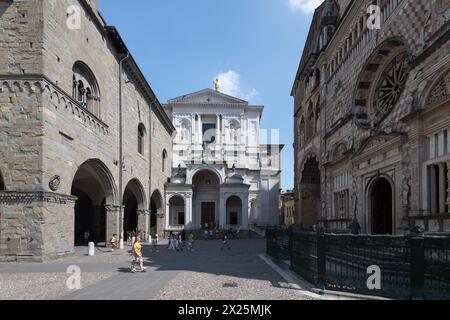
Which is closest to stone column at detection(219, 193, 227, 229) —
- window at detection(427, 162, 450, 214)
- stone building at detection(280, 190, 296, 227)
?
stone building at detection(280, 190, 296, 227)

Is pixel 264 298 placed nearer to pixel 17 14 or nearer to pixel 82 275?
pixel 82 275

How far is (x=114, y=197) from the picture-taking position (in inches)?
957

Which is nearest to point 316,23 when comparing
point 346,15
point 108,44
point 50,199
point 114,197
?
point 346,15

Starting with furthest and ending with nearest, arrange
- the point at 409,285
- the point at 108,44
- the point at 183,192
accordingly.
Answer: the point at 183,192 → the point at 108,44 → the point at 409,285

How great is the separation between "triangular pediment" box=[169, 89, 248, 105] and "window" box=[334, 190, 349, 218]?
100ft

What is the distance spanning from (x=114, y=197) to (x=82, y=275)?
12.3 metres

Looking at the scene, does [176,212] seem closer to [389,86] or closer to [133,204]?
[133,204]

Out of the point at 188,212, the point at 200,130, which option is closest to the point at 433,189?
the point at 188,212

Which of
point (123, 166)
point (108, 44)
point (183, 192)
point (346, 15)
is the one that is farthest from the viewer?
point (183, 192)

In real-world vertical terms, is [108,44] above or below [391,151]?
above

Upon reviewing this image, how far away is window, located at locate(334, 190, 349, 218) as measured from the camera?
833 inches

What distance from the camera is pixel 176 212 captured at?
4472 centimetres

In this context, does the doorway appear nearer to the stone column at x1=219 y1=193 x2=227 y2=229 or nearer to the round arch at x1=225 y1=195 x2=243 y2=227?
the round arch at x1=225 y1=195 x2=243 y2=227

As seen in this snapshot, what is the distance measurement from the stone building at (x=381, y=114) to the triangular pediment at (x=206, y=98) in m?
20.9
